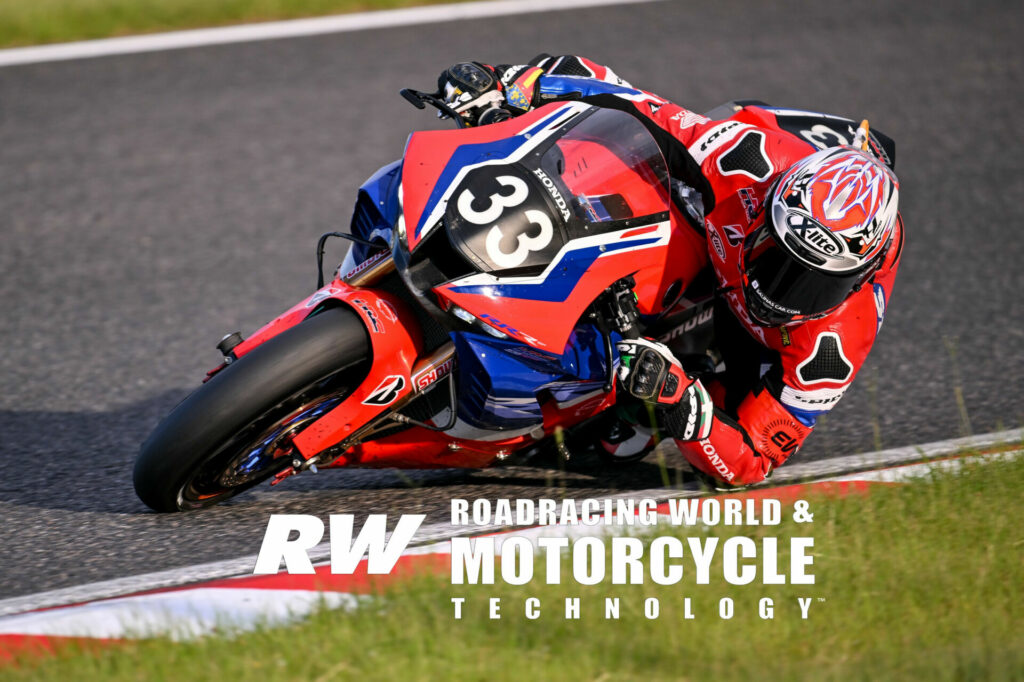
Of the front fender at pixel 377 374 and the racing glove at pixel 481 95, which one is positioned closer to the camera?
the front fender at pixel 377 374

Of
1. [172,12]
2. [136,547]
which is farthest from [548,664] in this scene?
[172,12]

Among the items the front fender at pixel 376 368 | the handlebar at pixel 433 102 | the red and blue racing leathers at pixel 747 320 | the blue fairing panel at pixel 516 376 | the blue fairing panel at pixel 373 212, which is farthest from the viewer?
the handlebar at pixel 433 102

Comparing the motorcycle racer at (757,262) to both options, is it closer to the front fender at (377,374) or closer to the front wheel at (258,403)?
the front fender at (377,374)

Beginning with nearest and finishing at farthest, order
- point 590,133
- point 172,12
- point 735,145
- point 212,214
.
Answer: point 590,133 → point 735,145 → point 212,214 → point 172,12

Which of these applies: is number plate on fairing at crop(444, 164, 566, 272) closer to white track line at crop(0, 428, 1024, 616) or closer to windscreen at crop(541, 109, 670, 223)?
windscreen at crop(541, 109, 670, 223)

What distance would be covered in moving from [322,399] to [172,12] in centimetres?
697

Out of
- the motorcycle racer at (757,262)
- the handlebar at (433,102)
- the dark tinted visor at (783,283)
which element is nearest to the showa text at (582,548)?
the motorcycle racer at (757,262)

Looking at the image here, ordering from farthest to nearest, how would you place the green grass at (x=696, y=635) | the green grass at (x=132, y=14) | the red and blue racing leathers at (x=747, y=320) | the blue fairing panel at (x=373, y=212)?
the green grass at (x=132, y=14)
the red and blue racing leathers at (x=747, y=320)
the blue fairing panel at (x=373, y=212)
the green grass at (x=696, y=635)

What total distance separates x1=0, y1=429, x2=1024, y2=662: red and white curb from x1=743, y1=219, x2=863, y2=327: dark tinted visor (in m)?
0.65

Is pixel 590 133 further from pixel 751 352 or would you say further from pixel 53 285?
pixel 53 285

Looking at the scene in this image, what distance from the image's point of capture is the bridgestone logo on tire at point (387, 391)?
3.41m

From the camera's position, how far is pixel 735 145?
3.87m

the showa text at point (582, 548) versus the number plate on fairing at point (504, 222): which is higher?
the number plate on fairing at point (504, 222)

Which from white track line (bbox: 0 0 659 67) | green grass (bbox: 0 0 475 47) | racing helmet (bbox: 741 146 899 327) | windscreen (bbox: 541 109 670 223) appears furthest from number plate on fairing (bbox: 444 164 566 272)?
green grass (bbox: 0 0 475 47)
